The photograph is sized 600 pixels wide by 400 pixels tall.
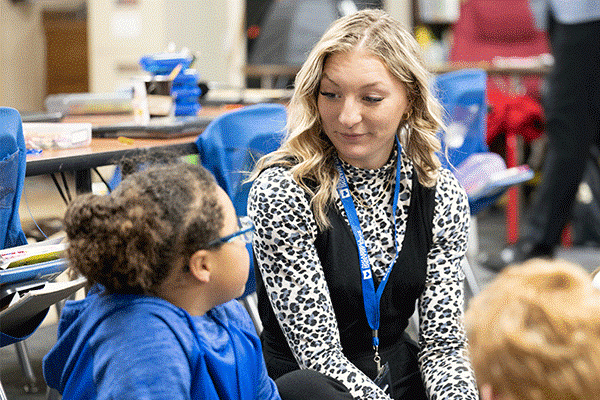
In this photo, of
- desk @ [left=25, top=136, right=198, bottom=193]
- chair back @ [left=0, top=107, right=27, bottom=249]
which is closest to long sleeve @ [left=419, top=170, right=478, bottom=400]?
desk @ [left=25, top=136, right=198, bottom=193]

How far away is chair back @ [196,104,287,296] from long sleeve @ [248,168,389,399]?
0.49 metres

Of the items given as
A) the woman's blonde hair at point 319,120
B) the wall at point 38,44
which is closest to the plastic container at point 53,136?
the woman's blonde hair at point 319,120

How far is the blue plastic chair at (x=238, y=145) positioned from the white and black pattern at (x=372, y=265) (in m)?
0.48

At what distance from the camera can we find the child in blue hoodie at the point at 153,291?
959mm

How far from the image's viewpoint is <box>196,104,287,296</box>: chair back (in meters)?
1.91

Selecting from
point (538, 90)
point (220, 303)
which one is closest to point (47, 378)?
point (220, 303)

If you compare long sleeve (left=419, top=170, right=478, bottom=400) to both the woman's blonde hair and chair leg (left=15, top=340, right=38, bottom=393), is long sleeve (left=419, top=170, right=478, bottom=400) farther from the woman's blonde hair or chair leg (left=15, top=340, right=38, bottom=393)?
chair leg (left=15, top=340, right=38, bottom=393)

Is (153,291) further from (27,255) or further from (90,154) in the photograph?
(90,154)

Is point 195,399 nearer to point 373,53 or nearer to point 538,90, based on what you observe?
point 373,53

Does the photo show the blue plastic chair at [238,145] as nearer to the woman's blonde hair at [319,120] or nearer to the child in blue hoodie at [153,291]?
the woman's blonde hair at [319,120]

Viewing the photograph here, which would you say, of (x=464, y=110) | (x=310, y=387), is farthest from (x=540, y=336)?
(x=464, y=110)

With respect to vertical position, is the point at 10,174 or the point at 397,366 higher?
the point at 10,174

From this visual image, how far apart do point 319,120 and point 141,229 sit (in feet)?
2.01

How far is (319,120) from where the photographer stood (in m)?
1.50
